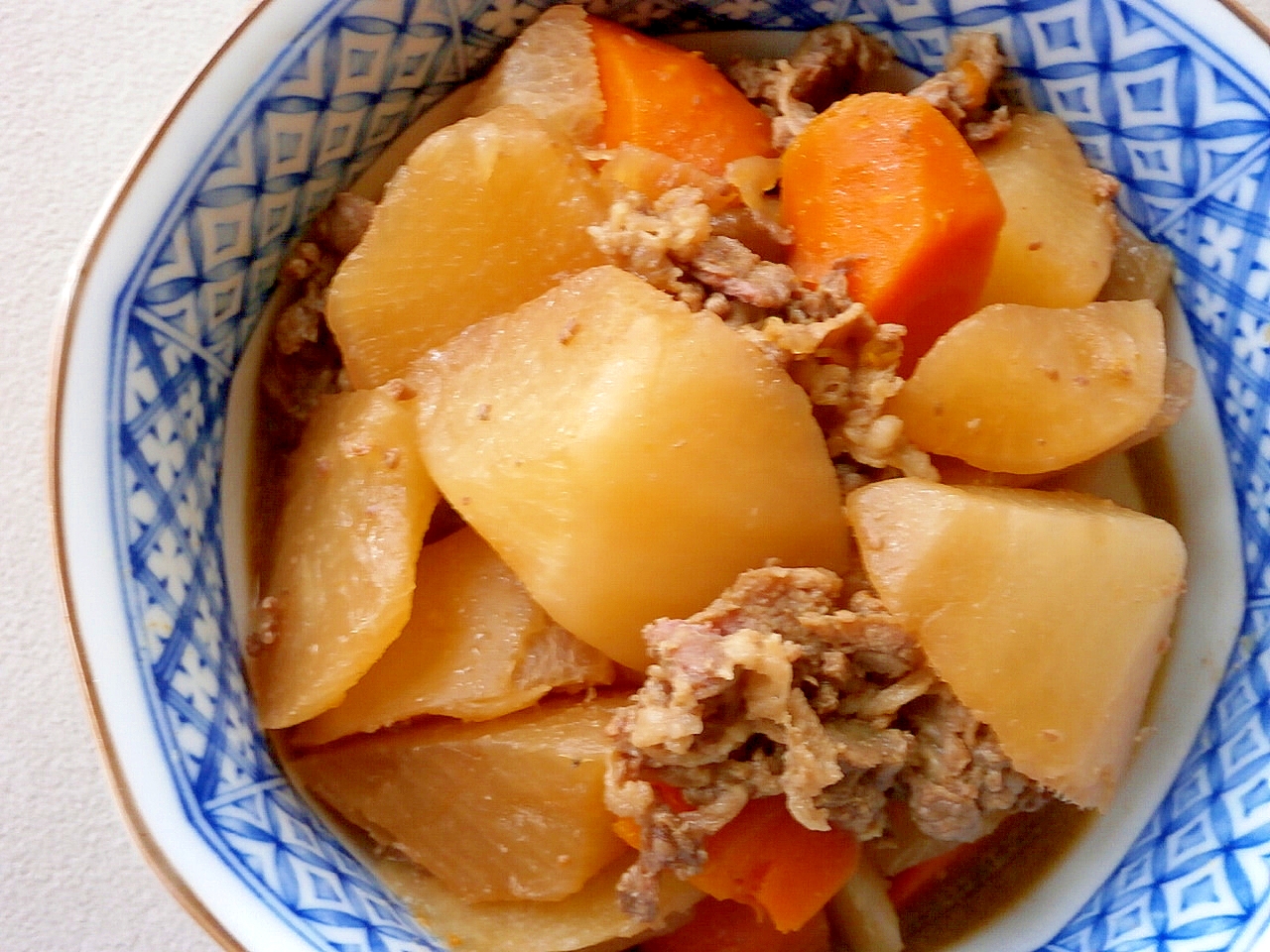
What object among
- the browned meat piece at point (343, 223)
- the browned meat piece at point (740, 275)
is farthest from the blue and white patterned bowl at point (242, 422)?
the browned meat piece at point (740, 275)

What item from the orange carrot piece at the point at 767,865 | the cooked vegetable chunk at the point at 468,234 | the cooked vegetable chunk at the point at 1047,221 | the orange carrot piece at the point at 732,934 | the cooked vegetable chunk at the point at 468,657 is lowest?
the orange carrot piece at the point at 732,934

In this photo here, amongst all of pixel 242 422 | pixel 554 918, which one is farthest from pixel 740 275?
pixel 554 918

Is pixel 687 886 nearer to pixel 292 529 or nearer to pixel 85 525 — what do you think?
pixel 292 529

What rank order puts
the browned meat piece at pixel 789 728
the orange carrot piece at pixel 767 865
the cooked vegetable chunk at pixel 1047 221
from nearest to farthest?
the browned meat piece at pixel 789 728, the orange carrot piece at pixel 767 865, the cooked vegetable chunk at pixel 1047 221

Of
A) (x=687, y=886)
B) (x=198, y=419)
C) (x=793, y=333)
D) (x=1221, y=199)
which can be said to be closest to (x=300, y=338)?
(x=198, y=419)

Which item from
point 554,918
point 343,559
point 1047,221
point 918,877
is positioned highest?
point 1047,221

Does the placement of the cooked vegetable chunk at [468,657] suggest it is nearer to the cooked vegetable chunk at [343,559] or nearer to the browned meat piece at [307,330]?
the cooked vegetable chunk at [343,559]

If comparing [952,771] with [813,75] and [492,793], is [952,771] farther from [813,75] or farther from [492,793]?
[813,75]
